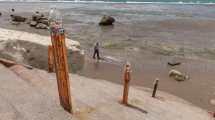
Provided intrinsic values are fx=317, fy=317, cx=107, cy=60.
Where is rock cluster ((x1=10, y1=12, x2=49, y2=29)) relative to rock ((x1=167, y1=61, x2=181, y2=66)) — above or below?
above

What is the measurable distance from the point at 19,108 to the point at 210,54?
68.7 feet

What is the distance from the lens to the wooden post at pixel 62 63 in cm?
753

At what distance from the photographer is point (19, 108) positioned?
26.0 feet

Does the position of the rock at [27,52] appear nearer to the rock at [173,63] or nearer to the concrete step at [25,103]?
the concrete step at [25,103]

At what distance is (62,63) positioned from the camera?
7.67m

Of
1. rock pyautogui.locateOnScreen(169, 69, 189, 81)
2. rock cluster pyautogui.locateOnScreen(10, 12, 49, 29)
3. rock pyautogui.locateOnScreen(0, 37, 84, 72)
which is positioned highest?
rock pyautogui.locateOnScreen(0, 37, 84, 72)

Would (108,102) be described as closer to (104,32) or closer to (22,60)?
(22,60)

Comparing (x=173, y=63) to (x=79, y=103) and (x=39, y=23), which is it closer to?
(x=79, y=103)

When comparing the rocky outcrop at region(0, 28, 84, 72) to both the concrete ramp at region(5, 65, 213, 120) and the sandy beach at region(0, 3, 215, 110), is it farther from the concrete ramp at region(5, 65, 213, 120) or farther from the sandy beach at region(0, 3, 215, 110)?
the sandy beach at region(0, 3, 215, 110)

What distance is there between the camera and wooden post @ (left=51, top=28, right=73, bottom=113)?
24.7 ft

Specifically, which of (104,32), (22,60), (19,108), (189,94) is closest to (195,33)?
(104,32)

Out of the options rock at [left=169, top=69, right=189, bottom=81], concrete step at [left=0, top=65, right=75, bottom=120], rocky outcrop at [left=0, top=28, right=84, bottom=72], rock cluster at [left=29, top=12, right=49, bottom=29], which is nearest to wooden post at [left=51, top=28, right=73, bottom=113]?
concrete step at [left=0, top=65, right=75, bottom=120]

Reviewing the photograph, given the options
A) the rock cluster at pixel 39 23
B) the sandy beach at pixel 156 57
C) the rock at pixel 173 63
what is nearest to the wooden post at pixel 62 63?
the sandy beach at pixel 156 57

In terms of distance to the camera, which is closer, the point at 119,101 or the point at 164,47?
the point at 119,101
